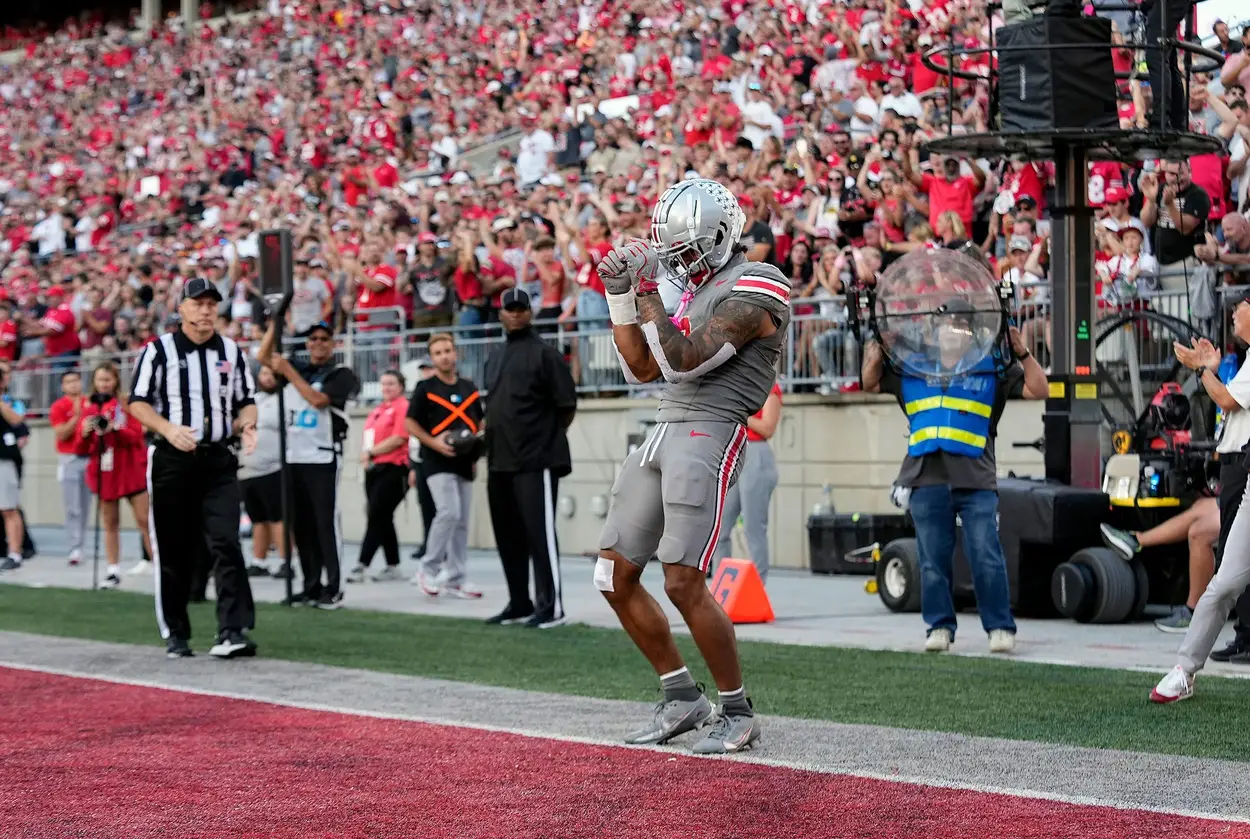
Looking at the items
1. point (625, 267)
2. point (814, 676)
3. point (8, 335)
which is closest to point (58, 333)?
point (8, 335)

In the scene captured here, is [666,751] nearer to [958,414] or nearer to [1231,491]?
[1231,491]

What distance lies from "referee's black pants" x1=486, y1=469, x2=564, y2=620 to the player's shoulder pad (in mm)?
5359

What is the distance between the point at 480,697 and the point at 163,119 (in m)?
29.1

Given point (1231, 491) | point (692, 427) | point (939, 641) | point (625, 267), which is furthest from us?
point (939, 641)

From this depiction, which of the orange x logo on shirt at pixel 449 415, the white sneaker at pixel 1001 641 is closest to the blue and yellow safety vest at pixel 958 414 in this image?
the white sneaker at pixel 1001 641

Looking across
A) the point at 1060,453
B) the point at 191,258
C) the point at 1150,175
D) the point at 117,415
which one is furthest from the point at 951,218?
the point at 191,258

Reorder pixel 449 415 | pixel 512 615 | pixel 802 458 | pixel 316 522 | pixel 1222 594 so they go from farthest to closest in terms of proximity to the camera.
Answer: pixel 802 458
pixel 316 522
pixel 449 415
pixel 512 615
pixel 1222 594

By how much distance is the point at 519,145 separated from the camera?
25.7 meters

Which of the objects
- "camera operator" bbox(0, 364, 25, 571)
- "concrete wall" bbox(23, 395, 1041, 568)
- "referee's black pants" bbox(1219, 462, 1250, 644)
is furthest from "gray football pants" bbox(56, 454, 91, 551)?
"referee's black pants" bbox(1219, 462, 1250, 644)

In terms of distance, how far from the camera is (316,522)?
1366 cm

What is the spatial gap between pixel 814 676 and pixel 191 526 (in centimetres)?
361

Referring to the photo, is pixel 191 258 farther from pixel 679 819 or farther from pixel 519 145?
pixel 679 819

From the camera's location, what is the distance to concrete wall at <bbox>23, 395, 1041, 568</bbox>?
15.6 metres

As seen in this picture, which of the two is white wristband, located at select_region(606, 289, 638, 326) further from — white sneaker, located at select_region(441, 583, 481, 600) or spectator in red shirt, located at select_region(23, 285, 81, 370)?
spectator in red shirt, located at select_region(23, 285, 81, 370)
